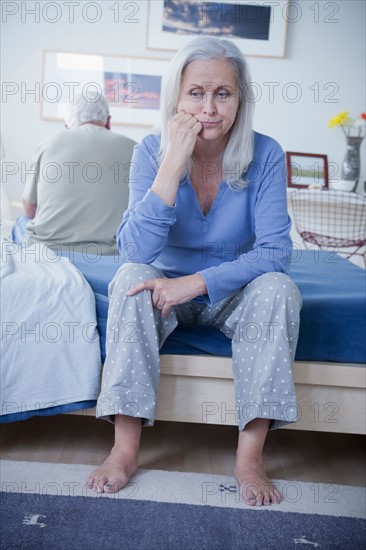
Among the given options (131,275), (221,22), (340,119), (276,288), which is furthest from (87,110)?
(340,119)

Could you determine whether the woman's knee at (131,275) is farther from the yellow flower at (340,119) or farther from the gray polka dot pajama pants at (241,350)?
the yellow flower at (340,119)

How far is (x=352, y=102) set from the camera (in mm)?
3930

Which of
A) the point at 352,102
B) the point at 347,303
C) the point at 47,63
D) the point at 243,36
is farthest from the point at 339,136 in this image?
the point at 347,303

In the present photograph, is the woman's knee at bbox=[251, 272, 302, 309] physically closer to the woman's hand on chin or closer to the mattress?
the mattress

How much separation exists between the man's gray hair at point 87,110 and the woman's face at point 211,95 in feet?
2.67

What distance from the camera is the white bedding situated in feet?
5.17

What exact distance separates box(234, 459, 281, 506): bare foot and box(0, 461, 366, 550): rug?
2 centimetres

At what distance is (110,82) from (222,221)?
2.42 meters

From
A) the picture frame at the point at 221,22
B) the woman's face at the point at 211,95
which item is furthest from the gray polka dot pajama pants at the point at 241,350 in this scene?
the picture frame at the point at 221,22


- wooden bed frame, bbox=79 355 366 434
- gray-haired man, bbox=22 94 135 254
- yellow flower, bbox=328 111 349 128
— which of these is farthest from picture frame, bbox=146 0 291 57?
wooden bed frame, bbox=79 355 366 434

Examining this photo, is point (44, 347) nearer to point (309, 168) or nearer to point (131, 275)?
point (131, 275)

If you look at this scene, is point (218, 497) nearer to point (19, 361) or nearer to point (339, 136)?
point (19, 361)

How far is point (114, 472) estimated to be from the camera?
1479 millimetres

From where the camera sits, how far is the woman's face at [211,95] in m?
1.59
